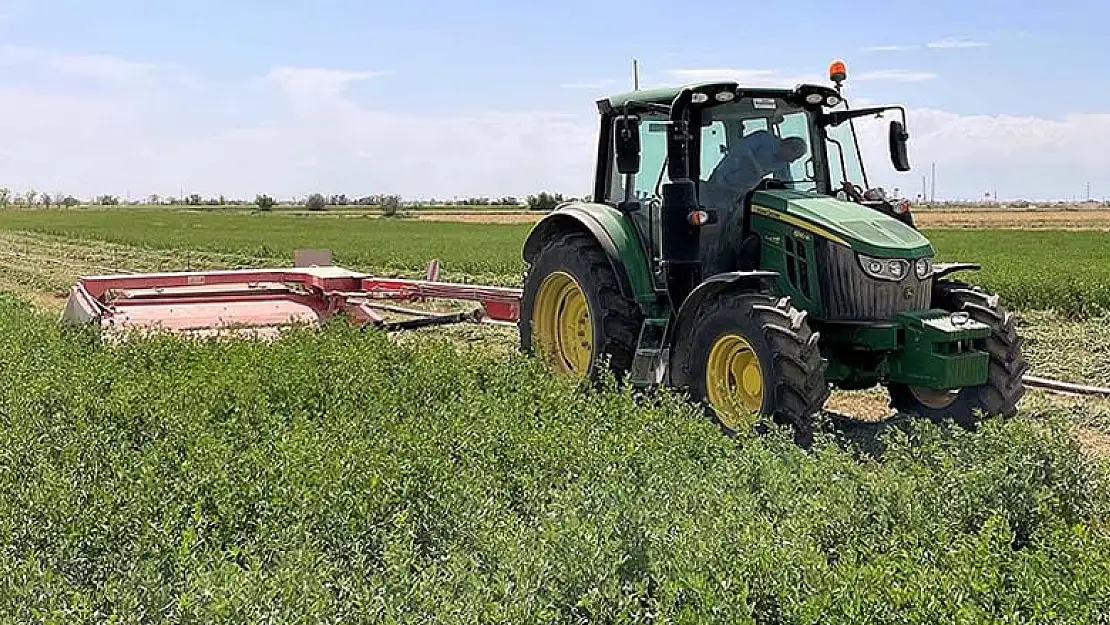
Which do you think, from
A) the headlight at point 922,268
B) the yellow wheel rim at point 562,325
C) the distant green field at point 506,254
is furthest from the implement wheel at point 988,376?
the distant green field at point 506,254

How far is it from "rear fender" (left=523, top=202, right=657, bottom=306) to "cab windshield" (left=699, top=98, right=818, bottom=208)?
28.1 inches

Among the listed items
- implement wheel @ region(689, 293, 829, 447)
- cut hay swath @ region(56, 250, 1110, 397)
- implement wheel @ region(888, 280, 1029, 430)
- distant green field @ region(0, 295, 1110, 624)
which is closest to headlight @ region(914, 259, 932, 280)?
implement wheel @ region(888, 280, 1029, 430)

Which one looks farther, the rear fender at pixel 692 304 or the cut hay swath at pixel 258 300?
the cut hay swath at pixel 258 300

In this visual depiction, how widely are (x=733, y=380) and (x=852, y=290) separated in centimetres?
91

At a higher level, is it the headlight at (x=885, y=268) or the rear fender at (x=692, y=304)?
the headlight at (x=885, y=268)

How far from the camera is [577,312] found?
873cm

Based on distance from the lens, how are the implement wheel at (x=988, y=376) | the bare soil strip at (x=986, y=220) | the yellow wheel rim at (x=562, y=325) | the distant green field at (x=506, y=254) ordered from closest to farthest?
the implement wheel at (x=988, y=376) → the yellow wheel rim at (x=562, y=325) → the distant green field at (x=506, y=254) → the bare soil strip at (x=986, y=220)

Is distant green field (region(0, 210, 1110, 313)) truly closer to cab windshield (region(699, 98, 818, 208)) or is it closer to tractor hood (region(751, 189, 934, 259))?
cab windshield (region(699, 98, 818, 208))

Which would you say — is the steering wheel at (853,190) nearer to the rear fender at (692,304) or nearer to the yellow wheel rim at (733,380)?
the rear fender at (692,304)

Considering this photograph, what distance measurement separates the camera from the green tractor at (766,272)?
674 centimetres

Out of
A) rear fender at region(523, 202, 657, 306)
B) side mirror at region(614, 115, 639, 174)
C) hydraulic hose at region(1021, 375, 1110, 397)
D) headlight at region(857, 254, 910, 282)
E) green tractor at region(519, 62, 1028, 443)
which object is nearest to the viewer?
green tractor at region(519, 62, 1028, 443)

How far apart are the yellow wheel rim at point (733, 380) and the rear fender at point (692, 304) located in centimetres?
21

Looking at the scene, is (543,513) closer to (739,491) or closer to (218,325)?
(739,491)

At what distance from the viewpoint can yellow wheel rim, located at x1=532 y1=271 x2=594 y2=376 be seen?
8.67 m
